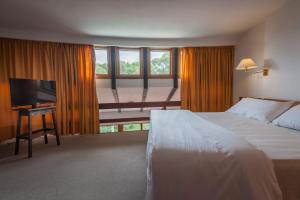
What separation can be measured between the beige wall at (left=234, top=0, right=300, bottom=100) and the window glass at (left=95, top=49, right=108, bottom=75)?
316 cm

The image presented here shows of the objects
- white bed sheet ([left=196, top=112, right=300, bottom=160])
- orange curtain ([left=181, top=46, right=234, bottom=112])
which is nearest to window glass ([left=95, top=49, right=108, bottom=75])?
orange curtain ([left=181, top=46, right=234, bottom=112])

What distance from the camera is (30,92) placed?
301cm

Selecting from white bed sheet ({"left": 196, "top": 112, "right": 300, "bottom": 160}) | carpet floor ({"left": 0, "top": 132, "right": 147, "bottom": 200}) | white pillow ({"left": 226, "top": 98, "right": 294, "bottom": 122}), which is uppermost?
white pillow ({"left": 226, "top": 98, "right": 294, "bottom": 122})

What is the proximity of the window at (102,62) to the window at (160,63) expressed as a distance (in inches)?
43.7

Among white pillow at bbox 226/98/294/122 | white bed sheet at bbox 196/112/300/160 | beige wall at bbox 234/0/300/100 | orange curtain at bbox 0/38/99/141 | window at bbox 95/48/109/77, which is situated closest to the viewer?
white bed sheet at bbox 196/112/300/160

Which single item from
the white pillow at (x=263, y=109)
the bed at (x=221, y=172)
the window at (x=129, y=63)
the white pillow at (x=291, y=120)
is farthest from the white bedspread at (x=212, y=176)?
the window at (x=129, y=63)

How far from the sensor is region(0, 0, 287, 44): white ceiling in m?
2.60

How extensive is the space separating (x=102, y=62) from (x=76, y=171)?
103 inches

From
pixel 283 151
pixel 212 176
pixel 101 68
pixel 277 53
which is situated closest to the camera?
pixel 212 176

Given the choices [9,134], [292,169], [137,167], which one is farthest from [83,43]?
[292,169]

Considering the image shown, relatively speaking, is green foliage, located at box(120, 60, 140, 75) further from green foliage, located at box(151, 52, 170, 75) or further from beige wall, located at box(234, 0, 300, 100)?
beige wall, located at box(234, 0, 300, 100)

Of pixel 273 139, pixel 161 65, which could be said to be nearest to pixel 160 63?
pixel 161 65

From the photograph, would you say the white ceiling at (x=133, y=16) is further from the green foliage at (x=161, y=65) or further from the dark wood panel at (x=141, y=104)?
the dark wood panel at (x=141, y=104)

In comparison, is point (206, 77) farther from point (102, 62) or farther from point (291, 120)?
A: point (102, 62)
